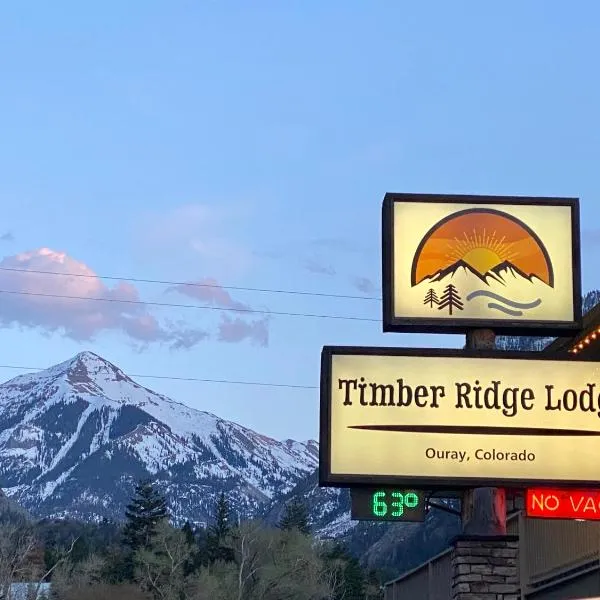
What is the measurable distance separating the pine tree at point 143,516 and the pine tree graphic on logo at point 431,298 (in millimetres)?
106273

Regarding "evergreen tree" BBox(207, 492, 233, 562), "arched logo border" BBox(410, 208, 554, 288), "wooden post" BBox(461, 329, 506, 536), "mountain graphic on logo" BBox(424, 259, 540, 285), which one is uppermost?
"arched logo border" BBox(410, 208, 554, 288)

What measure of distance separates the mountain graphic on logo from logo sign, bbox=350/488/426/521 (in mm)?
2974

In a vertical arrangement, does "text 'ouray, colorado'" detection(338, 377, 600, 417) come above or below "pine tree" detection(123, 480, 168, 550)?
above

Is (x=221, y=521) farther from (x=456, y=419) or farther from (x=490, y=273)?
(x=456, y=419)

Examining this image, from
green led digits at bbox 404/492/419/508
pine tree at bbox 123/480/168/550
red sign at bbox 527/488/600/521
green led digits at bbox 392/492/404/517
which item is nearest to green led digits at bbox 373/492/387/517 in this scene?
green led digits at bbox 392/492/404/517

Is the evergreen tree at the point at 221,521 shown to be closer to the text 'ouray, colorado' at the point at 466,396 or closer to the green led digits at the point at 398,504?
the green led digits at the point at 398,504

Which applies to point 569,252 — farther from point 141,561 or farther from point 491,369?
point 141,561

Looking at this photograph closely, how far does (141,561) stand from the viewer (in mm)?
104375

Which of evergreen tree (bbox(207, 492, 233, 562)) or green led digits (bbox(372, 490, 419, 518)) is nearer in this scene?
green led digits (bbox(372, 490, 419, 518))

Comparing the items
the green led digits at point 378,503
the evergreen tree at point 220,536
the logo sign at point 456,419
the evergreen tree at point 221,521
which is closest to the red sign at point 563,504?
the logo sign at point 456,419

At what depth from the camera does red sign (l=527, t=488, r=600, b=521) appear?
15172 millimetres

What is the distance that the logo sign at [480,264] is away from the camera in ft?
53.5

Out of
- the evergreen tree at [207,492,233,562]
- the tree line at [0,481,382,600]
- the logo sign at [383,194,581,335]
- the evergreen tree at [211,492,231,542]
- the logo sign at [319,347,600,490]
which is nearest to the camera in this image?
the logo sign at [319,347,600,490]

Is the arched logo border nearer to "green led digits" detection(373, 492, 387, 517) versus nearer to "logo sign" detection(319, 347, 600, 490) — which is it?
"logo sign" detection(319, 347, 600, 490)
